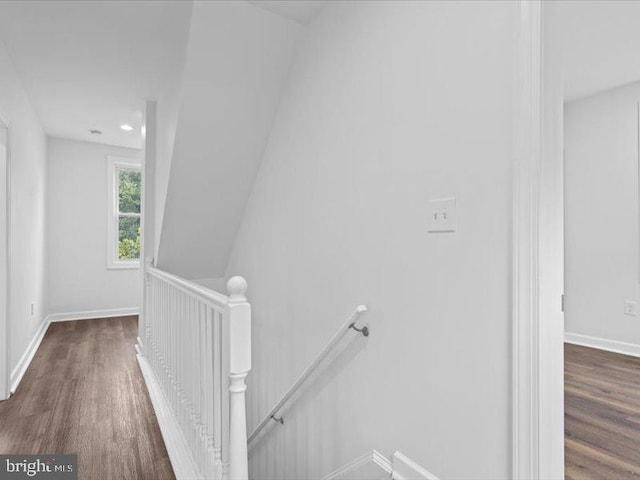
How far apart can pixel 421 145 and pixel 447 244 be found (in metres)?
0.39

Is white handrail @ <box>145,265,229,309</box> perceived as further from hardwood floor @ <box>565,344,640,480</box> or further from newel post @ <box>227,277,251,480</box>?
hardwood floor @ <box>565,344,640,480</box>

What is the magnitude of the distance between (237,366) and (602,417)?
238 cm

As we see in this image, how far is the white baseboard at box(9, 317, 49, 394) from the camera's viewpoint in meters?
2.98

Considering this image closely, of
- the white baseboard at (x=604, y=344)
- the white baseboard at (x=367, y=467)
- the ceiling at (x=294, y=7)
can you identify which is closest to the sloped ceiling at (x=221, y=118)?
the ceiling at (x=294, y=7)

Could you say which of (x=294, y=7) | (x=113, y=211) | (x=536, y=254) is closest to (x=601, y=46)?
(x=294, y=7)

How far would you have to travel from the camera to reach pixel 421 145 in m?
1.41

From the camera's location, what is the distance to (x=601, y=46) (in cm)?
275

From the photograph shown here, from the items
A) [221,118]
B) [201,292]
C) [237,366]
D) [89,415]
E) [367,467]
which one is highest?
[221,118]

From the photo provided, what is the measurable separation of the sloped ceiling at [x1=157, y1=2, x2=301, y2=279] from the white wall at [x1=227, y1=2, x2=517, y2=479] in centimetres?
19

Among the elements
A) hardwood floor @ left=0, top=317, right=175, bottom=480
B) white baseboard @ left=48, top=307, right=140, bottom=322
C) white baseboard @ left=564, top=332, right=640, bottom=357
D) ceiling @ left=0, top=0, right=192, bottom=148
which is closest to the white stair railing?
hardwood floor @ left=0, top=317, right=175, bottom=480

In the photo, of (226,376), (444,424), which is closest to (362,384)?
(444,424)

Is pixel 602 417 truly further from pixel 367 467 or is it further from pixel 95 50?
pixel 95 50

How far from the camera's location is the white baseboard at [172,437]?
182cm

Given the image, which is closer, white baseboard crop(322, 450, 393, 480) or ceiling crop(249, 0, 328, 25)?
white baseboard crop(322, 450, 393, 480)
